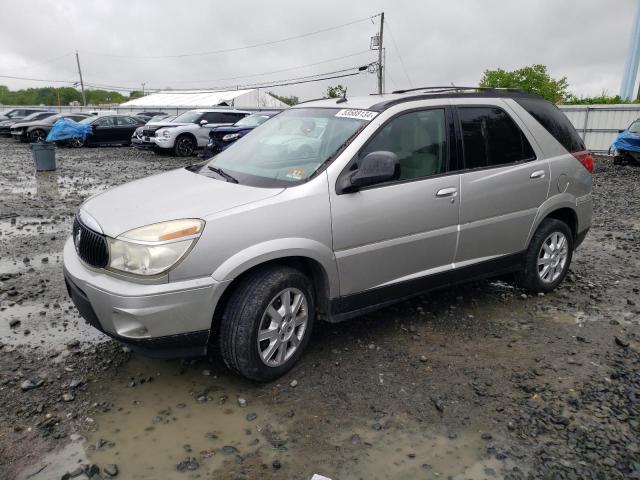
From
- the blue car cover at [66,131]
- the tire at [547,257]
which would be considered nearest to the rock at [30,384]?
the tire at [547,257]

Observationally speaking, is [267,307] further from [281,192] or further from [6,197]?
[6,197]

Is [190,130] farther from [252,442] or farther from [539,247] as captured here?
[252,442]

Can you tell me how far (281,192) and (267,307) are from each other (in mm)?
731

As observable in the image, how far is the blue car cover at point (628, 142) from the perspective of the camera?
15.4 metres

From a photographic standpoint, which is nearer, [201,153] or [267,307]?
[267,307]

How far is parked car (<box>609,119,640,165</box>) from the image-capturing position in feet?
50.7

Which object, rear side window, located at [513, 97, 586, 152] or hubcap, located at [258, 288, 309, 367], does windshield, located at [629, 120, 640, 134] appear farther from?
hubcap, located at [258, 288, 309, 367]

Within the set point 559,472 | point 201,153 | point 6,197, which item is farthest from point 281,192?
point 201,153

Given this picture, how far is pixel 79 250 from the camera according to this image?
11.3 ft

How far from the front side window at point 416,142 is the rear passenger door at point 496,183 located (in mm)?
212

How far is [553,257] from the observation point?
497cm

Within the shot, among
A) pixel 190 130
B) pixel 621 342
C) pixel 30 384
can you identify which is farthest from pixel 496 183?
pixel 190 130

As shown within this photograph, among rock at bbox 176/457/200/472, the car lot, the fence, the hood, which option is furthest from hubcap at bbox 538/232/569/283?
the fence

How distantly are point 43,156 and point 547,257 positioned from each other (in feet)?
43.2
